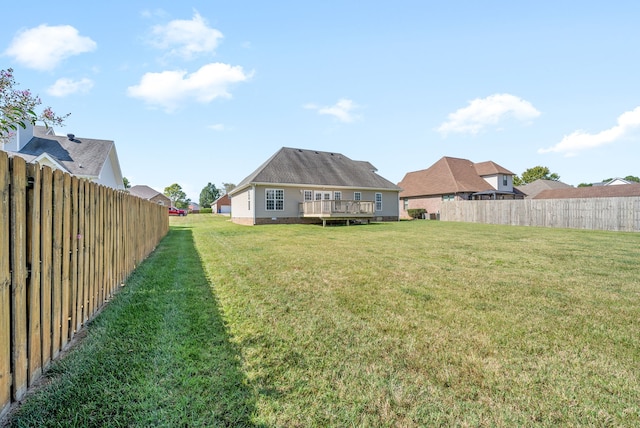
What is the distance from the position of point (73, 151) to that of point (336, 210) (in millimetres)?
18514

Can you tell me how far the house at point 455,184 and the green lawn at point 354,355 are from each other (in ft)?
87.0

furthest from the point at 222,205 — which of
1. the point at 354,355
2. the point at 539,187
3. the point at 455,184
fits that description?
the point at 354,355

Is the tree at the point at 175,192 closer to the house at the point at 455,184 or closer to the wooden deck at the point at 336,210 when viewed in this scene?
the house at the point at 455,184

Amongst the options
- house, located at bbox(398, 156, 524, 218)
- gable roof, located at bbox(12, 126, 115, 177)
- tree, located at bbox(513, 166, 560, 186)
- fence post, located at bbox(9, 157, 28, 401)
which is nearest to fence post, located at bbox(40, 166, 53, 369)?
fence post, located at bbox(9, 157, 28, 401)

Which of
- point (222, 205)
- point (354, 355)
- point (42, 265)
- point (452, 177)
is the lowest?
point (354, 355)

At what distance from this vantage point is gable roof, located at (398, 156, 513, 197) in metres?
30.4

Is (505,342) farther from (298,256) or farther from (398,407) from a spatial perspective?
(298,256)

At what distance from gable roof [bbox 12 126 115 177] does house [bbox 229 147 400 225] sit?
957 cm

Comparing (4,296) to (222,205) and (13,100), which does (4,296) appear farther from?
(222,205)

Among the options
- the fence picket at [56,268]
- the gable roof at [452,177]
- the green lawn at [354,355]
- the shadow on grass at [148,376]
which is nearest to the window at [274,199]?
the gable roof at [452,177]

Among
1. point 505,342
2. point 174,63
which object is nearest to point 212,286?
point 505,342

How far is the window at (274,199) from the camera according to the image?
807 inches

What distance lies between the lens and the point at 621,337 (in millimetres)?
2988

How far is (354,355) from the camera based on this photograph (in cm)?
259
